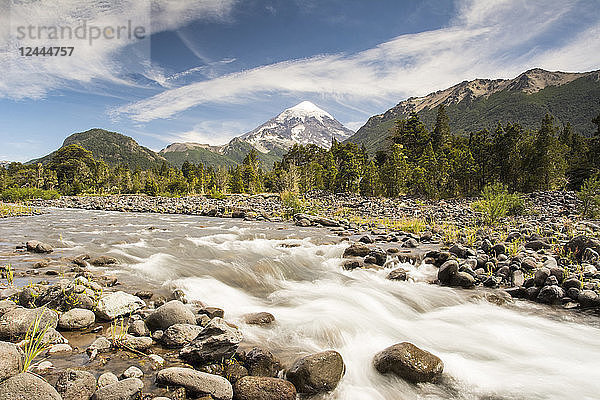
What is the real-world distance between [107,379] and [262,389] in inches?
70.2

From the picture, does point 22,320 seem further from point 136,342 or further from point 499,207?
point 499,207

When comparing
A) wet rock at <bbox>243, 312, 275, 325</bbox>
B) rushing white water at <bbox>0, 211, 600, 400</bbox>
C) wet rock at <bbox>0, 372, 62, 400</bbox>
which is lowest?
rushing white water at <bbox>0, 211, 600, 400</bbox>

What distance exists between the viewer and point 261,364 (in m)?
4.31

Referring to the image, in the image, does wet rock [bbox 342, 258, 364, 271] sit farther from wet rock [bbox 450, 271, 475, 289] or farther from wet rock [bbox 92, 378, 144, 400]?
wet rock [bbox 92, 378, 144, 400]

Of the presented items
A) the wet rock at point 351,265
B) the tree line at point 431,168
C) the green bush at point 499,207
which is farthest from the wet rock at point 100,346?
the tree line at point 431,168

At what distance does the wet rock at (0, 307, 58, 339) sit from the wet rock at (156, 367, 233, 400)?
2.29 metres

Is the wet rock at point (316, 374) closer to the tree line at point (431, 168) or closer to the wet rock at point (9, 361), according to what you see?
the wet rock at point (9, 361)

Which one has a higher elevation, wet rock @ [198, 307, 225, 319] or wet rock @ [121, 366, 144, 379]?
wet rock @ [121, 366, 144, 379]

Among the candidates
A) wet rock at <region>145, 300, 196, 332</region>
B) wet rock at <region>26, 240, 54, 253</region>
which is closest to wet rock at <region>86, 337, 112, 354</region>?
wet rock at <region>145, 300, 196, 332</region>

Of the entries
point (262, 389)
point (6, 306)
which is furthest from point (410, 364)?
point (6, 306)

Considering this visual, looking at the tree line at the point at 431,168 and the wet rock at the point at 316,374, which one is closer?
the wet rock at the point at 316,374

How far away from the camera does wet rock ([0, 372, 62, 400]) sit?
273cm

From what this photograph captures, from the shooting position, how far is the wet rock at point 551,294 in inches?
269

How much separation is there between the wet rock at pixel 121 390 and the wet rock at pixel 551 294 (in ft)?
26.5
